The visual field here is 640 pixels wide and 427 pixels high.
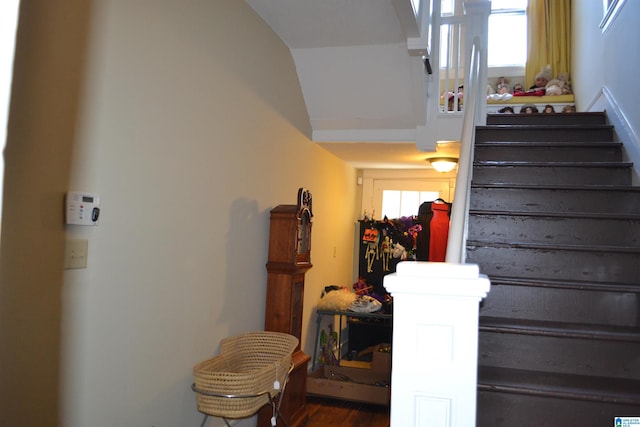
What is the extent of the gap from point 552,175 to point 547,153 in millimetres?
328

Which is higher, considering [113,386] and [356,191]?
[356,191]

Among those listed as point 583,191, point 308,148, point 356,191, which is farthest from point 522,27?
point 583,191

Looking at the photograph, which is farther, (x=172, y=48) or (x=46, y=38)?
(x=172, y=48)

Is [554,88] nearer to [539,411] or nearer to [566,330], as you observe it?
[566,330]

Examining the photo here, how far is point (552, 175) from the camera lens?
112 inches

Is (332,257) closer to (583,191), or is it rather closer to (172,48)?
(583,191)

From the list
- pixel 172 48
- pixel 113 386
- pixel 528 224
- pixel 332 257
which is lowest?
pixel 113 386

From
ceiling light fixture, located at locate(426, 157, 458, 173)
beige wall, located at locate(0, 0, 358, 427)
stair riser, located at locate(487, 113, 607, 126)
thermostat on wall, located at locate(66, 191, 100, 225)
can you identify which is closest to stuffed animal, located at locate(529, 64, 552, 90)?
ceiling light fixture, located at locate(426, 157, 458, 173)

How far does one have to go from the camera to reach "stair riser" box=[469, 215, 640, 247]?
2.33 metres

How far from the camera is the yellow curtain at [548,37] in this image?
534 centimetres

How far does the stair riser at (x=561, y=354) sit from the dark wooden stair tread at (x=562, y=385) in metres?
0.04

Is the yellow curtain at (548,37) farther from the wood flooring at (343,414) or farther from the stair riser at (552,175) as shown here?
the wood flooring at (343,414)

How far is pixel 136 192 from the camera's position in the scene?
1872mm

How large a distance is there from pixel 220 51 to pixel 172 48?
0.43 meters
